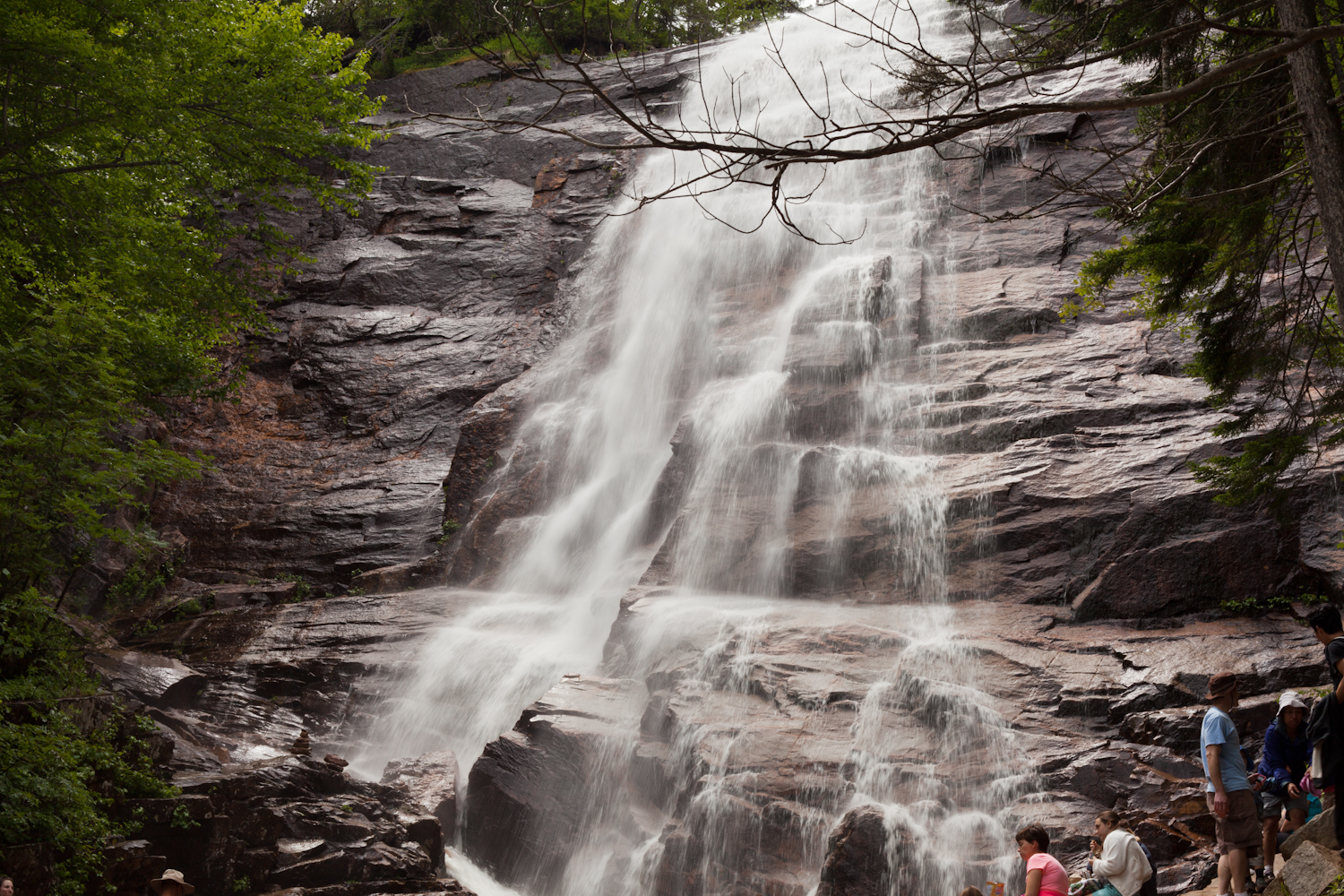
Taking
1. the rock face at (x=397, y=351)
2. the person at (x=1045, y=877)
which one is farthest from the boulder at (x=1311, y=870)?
the rock face at (x=397, y=351)

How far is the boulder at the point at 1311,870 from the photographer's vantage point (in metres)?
5.53

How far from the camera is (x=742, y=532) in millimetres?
13375

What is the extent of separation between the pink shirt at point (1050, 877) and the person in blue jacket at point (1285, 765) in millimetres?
2198

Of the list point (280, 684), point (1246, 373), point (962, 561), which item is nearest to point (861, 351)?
point (962, 561)

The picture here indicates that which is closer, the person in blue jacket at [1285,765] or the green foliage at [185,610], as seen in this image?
the person in blue jacket at [1285,765]

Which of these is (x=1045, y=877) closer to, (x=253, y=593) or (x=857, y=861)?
(x=857, y=861)

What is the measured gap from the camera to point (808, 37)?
2572cm

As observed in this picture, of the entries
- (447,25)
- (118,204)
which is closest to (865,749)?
(118,204)

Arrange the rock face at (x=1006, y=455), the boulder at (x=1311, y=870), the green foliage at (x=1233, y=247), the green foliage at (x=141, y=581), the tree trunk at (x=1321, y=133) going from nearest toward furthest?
the tree trunk at (x=1321, y=133), the boulder at (x=1311, y=870), the green foliage at (x=1233, y=247), the rock face at (x=1006, y=455), the green foliage at (x=141, y=581)

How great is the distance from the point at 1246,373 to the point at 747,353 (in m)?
10.1

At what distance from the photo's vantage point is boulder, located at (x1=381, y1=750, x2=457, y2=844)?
10164 millimetres

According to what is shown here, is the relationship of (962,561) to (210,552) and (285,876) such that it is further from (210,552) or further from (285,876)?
(210,552)

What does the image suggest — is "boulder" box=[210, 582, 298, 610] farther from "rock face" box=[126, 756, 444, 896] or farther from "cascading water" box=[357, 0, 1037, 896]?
"rock face" box=[126, 756, 444, 896]

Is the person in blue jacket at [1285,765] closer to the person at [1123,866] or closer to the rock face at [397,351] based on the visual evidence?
the person at [1123,866]
